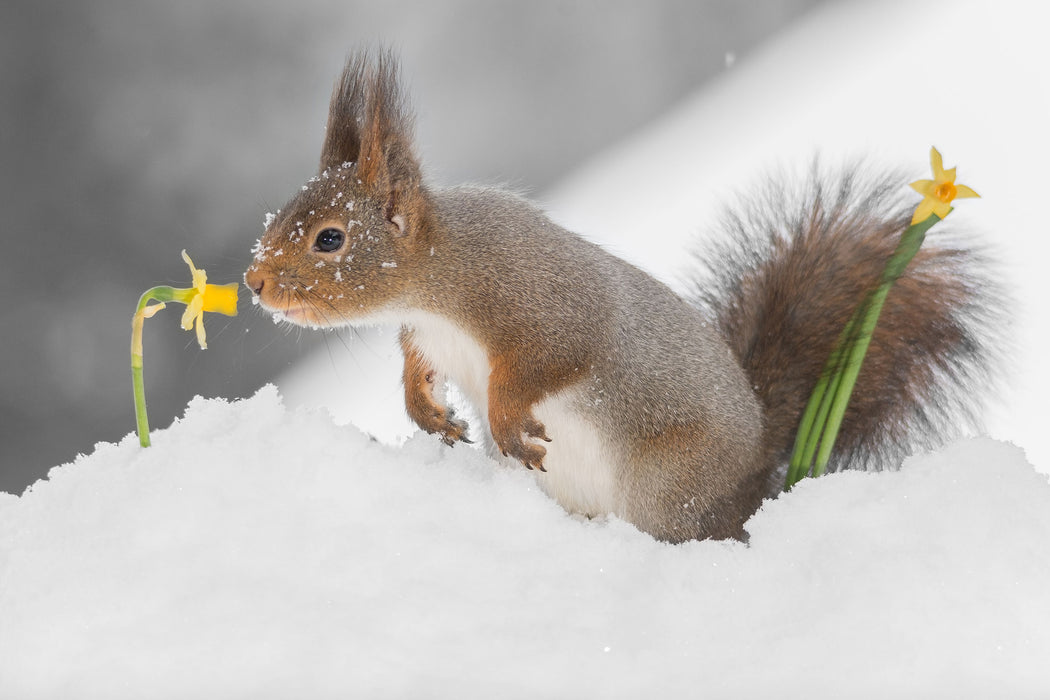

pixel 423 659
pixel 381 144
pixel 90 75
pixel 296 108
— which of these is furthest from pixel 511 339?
pixel 90 75

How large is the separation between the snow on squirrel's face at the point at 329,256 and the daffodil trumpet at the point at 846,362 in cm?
47

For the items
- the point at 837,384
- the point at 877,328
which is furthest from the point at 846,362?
the point at 877,328

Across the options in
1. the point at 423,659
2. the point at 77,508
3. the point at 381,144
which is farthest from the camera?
the point at 381,144

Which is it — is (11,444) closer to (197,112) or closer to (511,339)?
(197,112)

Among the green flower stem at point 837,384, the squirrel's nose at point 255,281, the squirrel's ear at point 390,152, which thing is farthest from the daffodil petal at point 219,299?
the green flower stem at point 837,384

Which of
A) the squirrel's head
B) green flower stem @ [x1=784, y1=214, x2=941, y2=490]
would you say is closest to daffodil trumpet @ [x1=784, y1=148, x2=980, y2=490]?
green flower stem @ [x1=784, y1=214, x2=941, y2=490]

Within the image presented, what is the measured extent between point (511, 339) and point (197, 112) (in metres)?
0.92

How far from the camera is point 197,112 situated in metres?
1.86

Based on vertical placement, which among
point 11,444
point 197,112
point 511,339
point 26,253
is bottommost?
point 511,339

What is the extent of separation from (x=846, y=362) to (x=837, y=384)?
0.02 meters

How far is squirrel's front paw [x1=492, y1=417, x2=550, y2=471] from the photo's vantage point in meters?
1.16

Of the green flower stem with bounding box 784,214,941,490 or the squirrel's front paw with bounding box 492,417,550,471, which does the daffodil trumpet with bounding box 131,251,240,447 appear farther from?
the green flower stem with bounding box 784,214,941,490

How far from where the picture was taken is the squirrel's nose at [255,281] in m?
1.13

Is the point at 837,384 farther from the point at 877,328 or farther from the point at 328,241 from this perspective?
the point at 328,241
